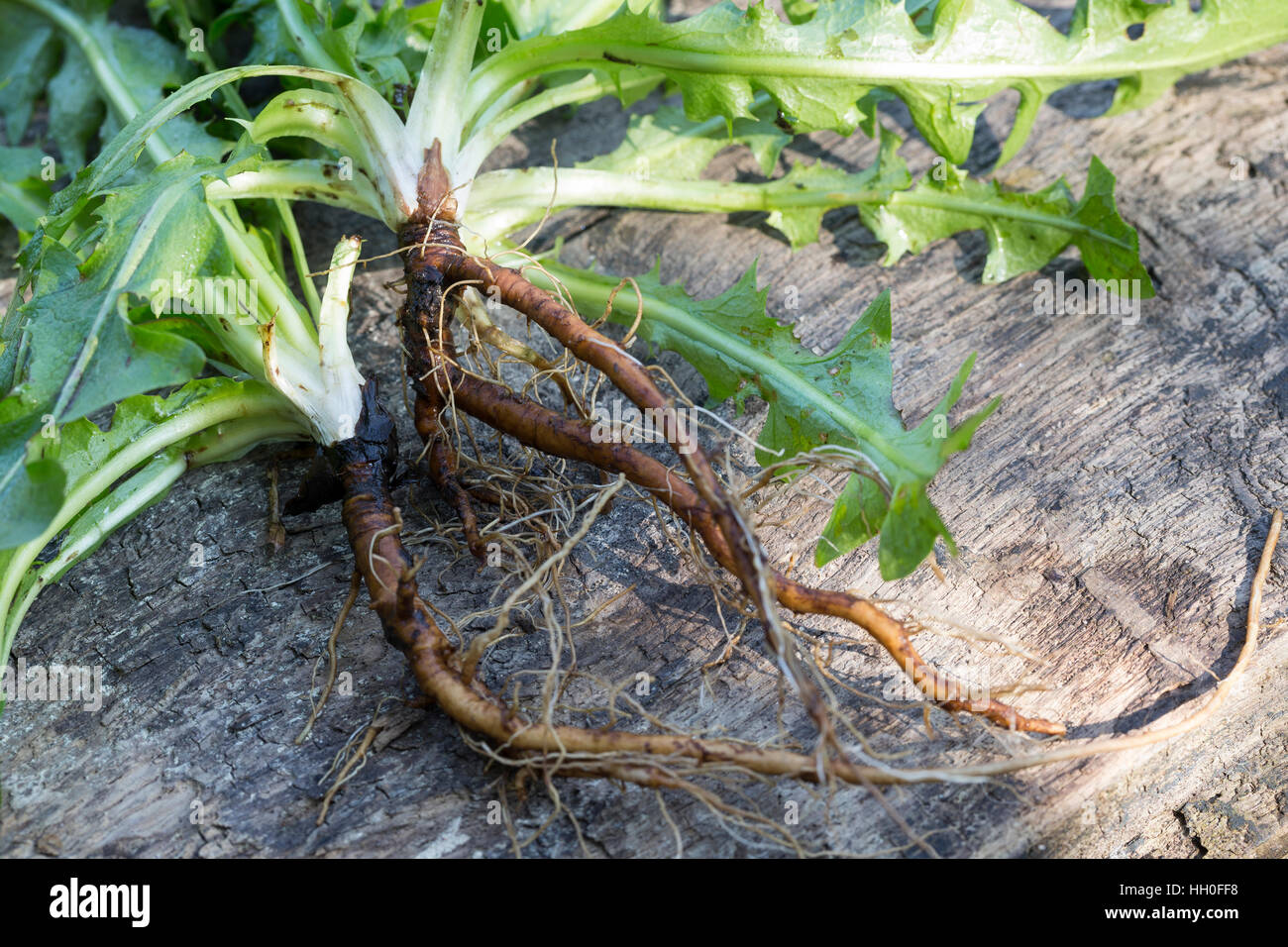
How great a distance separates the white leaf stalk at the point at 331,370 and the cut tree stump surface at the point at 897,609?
197 mm

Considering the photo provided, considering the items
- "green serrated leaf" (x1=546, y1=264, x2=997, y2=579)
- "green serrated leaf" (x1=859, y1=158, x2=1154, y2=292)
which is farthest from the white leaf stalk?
"green serrated leaf" (x1=859, y1=158, x2=1154, y2=292)

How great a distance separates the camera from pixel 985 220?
7.84 ft

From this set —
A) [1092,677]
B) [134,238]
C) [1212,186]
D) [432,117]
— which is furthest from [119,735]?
[1212,186]

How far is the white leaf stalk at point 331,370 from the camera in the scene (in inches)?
77.1

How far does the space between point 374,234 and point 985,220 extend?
1595 millimetres

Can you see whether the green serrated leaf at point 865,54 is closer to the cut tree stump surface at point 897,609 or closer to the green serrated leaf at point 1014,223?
the green serrated leaf at point 1014,223

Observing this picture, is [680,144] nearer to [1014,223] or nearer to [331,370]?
[1014,223]

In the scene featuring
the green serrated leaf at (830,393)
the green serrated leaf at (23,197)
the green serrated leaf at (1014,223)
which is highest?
the green serrated leaf at (1014,223)

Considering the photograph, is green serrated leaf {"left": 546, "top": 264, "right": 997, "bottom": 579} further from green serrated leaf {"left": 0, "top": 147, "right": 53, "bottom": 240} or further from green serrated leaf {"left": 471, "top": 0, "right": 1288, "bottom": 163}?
green serrated leaf {"left": 0, "top": 147, "right": 53, "bottom": 240}

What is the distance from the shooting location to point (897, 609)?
1829mm

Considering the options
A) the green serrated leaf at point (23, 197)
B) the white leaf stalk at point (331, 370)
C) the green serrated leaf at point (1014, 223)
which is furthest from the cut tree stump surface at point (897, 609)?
the green serrated leaf at point (23, 197)

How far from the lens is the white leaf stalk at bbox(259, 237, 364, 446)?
6.42 ft

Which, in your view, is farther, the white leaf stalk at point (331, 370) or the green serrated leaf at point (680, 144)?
the green serrated leaf at point (680, 144)

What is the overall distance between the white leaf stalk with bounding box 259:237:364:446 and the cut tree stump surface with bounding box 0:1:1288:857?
197 millimetres
